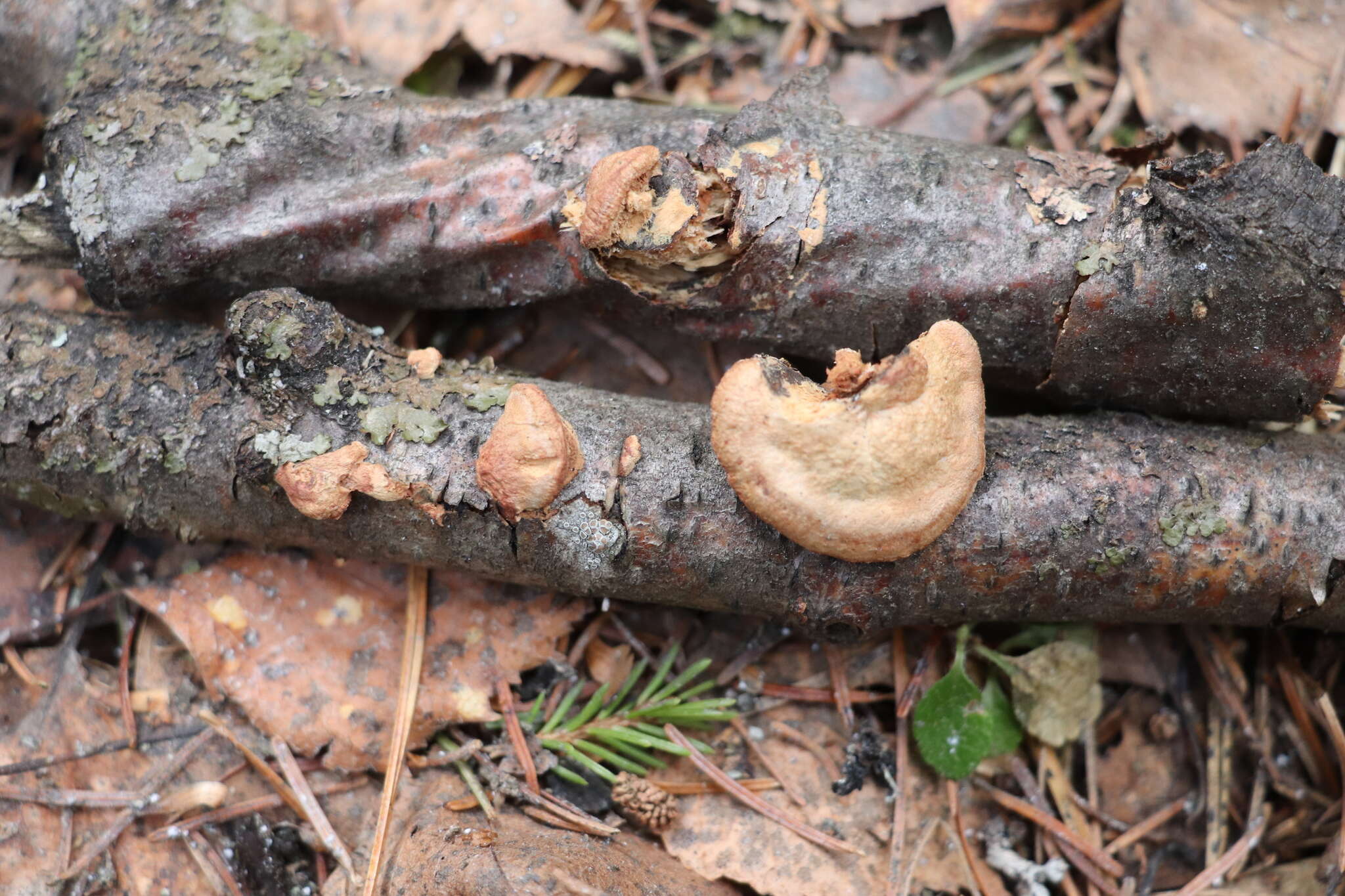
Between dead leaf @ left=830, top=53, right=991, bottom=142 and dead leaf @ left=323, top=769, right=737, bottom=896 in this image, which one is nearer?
dead leaf @ left=323, top=769, right=737, bottom=896

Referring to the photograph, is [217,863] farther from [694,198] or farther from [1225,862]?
[1225,862]

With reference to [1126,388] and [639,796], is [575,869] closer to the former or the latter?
[639,796]

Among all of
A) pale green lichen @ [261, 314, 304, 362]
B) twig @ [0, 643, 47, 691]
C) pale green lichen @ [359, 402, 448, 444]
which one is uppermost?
pale green lichen @ [261, 314, 304, 362]

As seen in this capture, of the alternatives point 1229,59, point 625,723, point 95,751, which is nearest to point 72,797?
point 95,751

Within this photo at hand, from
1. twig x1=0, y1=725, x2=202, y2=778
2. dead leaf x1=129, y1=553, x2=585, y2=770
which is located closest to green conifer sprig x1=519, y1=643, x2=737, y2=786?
dead leaf x1=129, y1=553, x2=585, y2=770

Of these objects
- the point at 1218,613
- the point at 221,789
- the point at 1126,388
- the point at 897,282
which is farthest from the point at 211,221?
the point at 1218,613

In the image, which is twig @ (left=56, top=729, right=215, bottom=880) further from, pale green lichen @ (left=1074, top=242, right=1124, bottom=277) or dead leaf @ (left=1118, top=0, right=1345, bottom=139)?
dead leaf @ (left=1118, top=0, right=1345, bottom=139)
